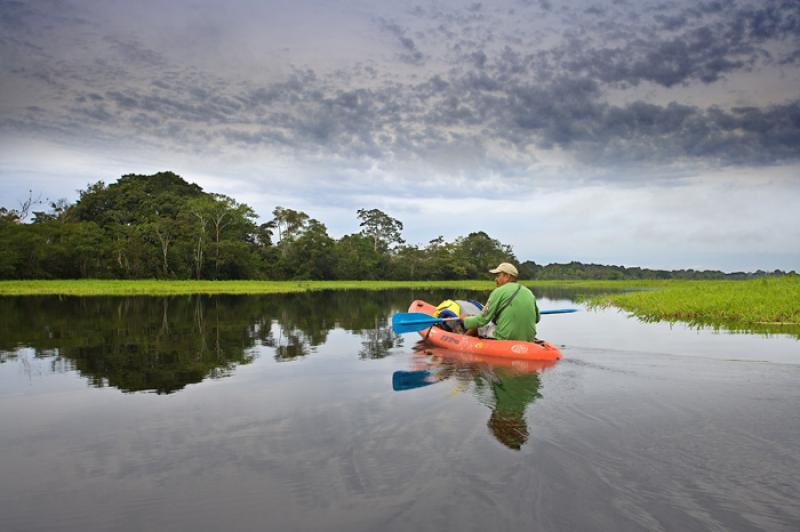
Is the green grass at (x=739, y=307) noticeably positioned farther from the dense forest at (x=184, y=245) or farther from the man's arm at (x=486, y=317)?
the dense forest at (x=184, y=245)

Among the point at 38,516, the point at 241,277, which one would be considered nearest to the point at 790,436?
the point at 38,516

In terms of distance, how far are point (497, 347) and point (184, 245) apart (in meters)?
49.8

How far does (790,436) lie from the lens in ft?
14.6

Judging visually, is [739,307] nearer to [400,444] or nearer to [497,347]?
[497,347]

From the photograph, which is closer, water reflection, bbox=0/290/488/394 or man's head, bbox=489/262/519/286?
water reflection, bbox=0/290/488/394

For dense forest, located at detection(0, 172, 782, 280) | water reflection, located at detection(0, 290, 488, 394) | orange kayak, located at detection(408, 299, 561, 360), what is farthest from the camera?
dense forest, located at detection(0, 172, 782, 280)

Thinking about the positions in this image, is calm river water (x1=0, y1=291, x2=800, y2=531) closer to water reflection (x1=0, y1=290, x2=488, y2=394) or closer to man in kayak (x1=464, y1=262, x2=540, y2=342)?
water reflection (x1=0, y1=290, x2=488, y2=394)

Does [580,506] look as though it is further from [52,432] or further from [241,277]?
[241,277]

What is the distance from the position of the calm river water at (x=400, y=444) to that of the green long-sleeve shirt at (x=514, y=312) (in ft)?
2.80

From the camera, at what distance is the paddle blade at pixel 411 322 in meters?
10.3

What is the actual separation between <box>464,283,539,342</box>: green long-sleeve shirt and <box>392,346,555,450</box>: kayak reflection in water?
0.56 m

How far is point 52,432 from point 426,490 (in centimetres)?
396

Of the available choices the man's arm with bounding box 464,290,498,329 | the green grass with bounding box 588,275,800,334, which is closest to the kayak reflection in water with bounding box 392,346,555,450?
the man's arm with bounding box 464,290,498,329

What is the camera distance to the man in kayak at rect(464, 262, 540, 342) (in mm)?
8422
